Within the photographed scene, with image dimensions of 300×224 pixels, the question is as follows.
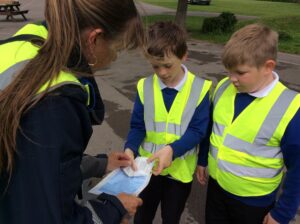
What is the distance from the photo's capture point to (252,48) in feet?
6.41

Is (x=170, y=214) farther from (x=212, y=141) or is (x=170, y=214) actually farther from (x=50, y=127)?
(x=50, y=127)

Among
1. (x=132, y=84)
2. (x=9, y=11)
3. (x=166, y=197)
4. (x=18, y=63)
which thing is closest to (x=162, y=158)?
(x=166, y=197)

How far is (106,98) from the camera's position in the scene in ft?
20.6

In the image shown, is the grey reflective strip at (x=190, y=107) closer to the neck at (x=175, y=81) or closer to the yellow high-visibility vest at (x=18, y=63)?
the neck at (x=175, y=81)

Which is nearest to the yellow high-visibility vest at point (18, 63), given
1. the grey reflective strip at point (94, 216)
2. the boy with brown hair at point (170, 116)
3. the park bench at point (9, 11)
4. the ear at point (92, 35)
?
the ear at point (92, 35)

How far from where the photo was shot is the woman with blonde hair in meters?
1.01

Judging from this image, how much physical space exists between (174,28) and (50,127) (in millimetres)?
1420

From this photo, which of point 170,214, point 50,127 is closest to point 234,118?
point 170,214

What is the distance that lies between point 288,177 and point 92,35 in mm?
1380

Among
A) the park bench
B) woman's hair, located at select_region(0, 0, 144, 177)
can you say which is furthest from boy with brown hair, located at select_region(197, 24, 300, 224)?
the park bench

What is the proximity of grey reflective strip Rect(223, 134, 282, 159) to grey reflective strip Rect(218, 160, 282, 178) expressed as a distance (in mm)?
96

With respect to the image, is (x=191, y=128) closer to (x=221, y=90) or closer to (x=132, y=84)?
(x=221, y=90)

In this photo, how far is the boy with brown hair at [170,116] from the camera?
2166mm

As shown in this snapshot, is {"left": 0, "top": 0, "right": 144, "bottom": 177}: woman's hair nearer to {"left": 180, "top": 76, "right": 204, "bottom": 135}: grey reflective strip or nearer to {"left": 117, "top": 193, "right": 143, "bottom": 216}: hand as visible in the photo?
{"left": 117, "top": 193, "right": 143, "bottom": 216}: hand
